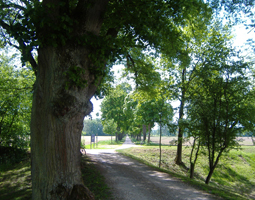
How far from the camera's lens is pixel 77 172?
14.0ft

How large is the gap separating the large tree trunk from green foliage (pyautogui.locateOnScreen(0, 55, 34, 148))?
911 cm

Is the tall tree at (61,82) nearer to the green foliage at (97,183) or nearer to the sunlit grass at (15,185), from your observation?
the green foliage at (97,183)

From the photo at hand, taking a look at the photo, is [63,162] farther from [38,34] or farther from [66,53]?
[38,34]

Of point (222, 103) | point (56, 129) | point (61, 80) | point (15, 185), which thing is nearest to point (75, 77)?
point (61, 80)

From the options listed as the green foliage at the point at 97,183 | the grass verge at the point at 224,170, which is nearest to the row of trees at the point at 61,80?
the green foliage at the point at 97,183

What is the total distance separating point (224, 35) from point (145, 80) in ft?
22.9

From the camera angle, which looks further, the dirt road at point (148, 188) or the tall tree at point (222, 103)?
the tall tree at point (222, 103)

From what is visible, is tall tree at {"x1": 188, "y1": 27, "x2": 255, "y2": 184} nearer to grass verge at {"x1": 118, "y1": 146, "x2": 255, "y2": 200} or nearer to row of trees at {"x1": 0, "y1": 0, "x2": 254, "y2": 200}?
grass verge at {"x1": 118, "y1": 146, "x2": 255, "y2": 200}

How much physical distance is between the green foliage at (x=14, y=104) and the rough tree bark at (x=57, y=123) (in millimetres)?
9093

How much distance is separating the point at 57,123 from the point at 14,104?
10039 mm

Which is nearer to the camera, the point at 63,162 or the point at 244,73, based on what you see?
the point at 63,162

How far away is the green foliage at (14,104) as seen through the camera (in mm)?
12062

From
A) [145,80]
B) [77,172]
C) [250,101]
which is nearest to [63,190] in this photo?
[77,172]

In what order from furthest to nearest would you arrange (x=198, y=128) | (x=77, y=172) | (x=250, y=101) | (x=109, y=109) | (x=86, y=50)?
(x=109, y=109)
(x=198, y=128)
(x=250, y=101)
(x=86, y=50)
(x=77, y=172)
